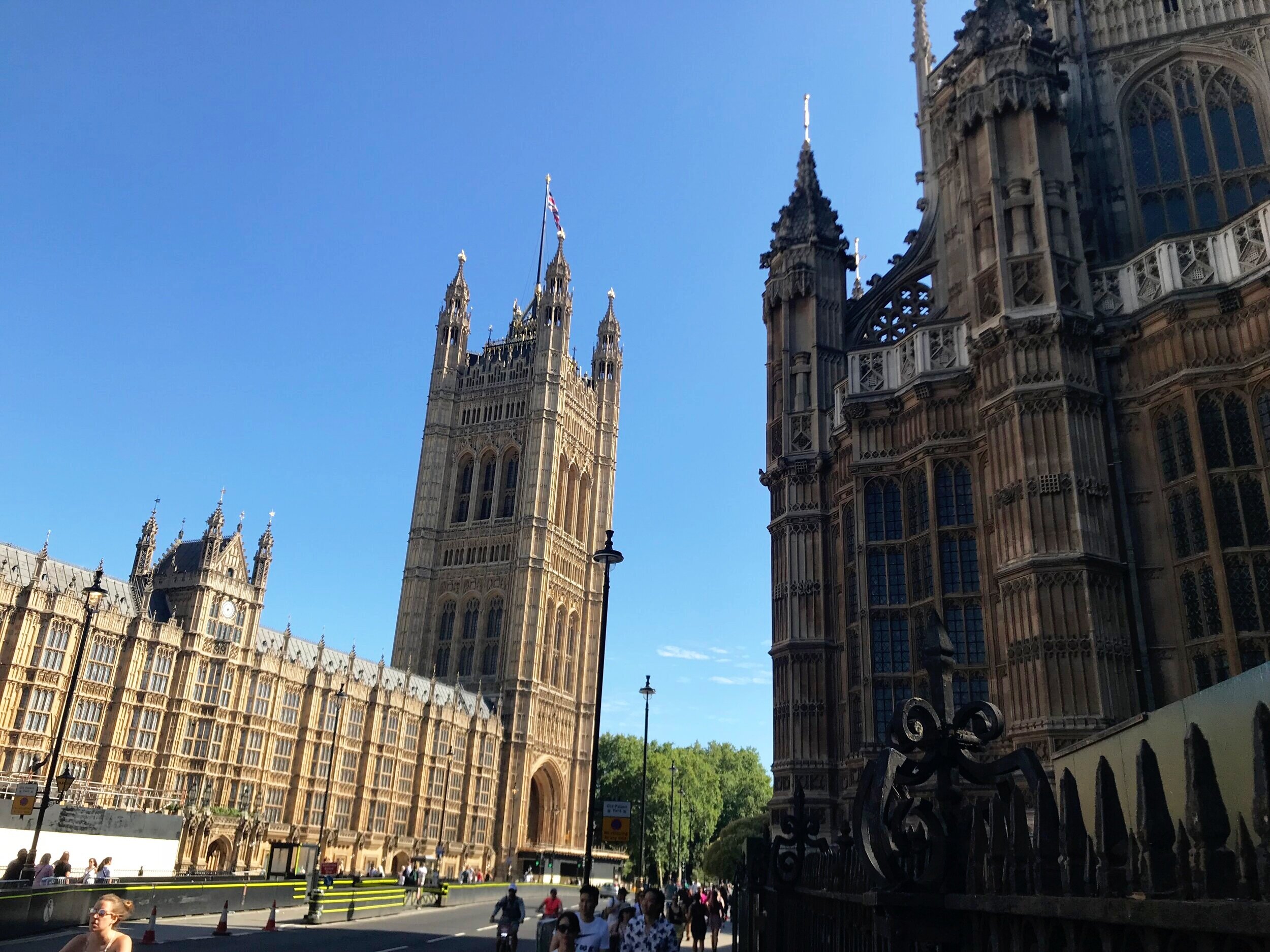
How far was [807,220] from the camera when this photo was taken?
98.9 feet

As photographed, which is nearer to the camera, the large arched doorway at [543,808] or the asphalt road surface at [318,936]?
the asphalt road surface at [318,936]

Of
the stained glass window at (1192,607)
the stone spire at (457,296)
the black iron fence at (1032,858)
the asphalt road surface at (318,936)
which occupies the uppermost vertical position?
the stone spire at (457,296)

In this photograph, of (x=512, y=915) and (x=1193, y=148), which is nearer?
(x=512, y=915)

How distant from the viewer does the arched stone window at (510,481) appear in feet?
321

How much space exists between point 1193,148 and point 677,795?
2909 inches

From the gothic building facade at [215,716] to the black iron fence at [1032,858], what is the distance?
36414mm

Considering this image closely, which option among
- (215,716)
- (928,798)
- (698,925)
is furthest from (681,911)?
(215,716)

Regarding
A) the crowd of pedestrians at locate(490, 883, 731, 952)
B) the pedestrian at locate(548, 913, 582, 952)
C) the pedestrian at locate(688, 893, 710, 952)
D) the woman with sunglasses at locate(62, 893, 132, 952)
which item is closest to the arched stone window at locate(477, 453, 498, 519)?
the pedestrian at locate(688, 893, 710, 952)

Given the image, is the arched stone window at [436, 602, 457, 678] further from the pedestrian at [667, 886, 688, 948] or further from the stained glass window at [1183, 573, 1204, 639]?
the stained glass window at [1183, 573, 1204, 639]

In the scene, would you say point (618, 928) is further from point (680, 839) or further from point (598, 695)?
point (680, 839)

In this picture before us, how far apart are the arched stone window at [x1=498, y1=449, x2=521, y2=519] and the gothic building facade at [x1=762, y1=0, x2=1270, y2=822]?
69570mm

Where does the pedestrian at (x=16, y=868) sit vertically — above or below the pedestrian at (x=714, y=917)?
above

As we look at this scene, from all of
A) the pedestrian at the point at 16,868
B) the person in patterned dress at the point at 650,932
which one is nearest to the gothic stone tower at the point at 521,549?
the pedestrian at the point at 16,868

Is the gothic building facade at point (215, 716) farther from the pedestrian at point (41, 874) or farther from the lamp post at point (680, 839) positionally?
the lamp post at point (680, 839)
